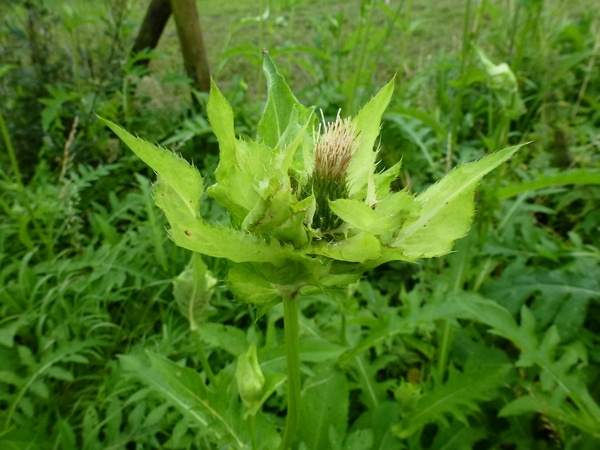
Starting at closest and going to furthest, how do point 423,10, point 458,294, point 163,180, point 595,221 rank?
point 163,180 < point 458,294 < point 595,221 < point 423,10

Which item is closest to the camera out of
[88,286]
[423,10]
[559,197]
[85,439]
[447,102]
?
[85,439]

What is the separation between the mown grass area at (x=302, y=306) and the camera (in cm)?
128

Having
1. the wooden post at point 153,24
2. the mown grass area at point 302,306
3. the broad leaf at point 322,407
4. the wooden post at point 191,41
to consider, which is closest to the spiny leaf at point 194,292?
the mown grass area at point 302,306

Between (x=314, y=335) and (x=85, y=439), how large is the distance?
751mm

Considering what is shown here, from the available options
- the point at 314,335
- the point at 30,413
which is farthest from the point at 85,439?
the point at 314,335

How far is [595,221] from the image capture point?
191 centimetres

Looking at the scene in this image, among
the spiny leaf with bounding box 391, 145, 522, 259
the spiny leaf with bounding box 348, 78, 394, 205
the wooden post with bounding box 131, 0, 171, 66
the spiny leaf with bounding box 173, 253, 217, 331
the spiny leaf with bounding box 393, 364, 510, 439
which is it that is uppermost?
the wooden post with bounding box 131, 0, 171, 66

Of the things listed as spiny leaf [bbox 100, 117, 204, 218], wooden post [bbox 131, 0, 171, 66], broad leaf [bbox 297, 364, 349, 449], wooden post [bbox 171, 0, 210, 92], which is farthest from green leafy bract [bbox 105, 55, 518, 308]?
wooden post [bbox 131, 0, 171, 66]

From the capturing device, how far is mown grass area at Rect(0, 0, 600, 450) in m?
1.28

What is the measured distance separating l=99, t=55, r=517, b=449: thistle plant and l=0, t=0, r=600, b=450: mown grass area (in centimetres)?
5

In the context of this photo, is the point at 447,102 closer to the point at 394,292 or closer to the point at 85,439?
the point at 394,292

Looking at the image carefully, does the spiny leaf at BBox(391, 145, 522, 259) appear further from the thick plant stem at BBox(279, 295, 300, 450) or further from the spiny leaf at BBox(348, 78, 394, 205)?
the thick plant stem at BBox(279, 295, 300, 450)

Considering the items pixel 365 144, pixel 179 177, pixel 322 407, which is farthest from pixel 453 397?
pixel 179 177

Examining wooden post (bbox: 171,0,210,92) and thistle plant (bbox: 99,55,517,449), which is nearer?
thistle plant (bbox: 99,55,517,449)
